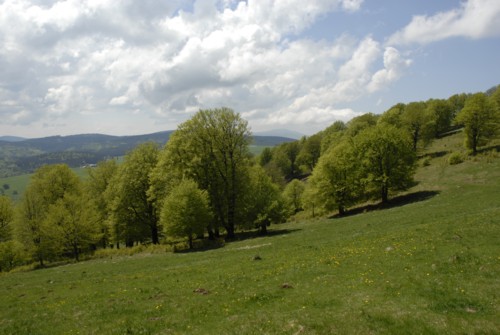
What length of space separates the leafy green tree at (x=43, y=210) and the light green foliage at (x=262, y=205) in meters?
31.5

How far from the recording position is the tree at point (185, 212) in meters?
43.4

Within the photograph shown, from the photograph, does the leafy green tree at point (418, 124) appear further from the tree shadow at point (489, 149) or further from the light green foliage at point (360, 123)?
the tree shadow at point (489, 149)

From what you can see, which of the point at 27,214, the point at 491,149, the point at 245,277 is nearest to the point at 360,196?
the point at 491,149

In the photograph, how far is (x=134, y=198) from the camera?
56.8 meters

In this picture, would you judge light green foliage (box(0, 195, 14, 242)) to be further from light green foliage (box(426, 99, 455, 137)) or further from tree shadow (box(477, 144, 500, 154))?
light green foliage (box(426, 99, 455, 137))

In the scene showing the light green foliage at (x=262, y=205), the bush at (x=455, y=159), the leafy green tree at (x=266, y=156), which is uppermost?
the leafy green tree at (x=266, y=156)

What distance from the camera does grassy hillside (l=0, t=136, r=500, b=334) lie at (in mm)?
11875

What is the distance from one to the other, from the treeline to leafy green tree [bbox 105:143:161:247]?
177mm

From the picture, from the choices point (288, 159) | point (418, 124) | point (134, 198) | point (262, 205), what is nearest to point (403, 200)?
point (262, 205)

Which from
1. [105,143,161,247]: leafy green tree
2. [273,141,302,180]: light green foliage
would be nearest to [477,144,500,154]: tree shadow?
[273,141,302,180]: light green foliage

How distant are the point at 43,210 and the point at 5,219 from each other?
6.51 metres

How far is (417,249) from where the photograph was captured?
66.1ft

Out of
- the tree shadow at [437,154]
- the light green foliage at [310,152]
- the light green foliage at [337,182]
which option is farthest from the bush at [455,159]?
the light green foliage at [310,152]

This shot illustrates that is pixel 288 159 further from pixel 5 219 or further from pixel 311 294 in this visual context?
pixel 311 294
